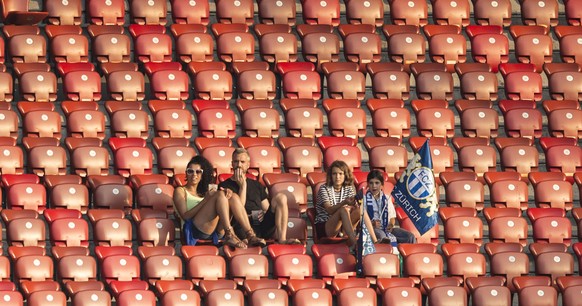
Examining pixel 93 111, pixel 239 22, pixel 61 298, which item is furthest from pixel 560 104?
pixel 61 298

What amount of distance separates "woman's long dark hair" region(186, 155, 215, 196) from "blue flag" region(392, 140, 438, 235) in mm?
1459

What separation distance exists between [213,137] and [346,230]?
1711 millimetres

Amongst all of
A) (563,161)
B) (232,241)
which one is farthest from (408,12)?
(232,241)

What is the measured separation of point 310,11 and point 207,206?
11.3ft

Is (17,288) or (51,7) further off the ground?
(51,7)

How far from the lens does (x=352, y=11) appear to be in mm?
16078

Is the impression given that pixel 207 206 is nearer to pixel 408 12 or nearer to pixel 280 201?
pixel 280 201

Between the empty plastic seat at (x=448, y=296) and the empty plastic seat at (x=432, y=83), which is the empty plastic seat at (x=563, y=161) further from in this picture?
the empty plastic seat at (x=448, y=296)

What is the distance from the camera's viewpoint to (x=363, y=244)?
13.1 metres

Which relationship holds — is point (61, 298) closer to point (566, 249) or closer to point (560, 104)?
point (566, 249)

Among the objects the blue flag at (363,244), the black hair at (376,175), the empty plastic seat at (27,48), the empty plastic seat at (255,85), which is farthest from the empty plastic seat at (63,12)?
the blue flag at (363,244)

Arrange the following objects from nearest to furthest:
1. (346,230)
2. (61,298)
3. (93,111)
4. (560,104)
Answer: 1. (61,298)
2. (346,230)
3. (93,111)
4. (560,104)

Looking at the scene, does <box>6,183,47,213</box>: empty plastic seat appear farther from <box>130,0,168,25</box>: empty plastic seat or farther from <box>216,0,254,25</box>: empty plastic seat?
<box>216,0,254,25</box>: empty plastic seat

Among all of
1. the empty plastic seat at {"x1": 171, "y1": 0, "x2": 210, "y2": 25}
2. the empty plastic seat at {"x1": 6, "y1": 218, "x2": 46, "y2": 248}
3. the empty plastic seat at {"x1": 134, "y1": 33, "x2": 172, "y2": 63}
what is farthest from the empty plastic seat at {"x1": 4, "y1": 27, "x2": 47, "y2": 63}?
the empty plastic seat at {"x1": 6, "y1": 218, "x2": 46, "y2": 248}
